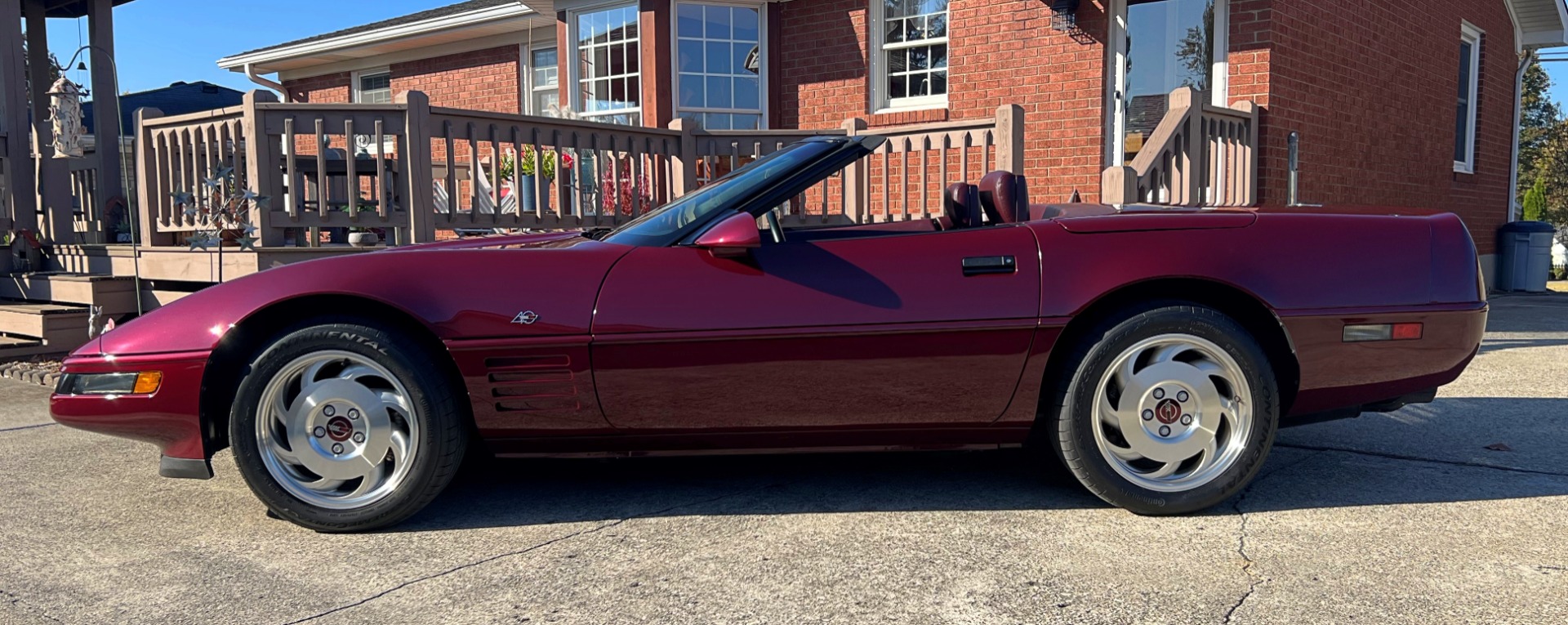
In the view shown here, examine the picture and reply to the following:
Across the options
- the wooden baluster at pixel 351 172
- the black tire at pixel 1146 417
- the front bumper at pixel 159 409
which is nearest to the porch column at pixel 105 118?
the wooden baluster at pixel 351 172

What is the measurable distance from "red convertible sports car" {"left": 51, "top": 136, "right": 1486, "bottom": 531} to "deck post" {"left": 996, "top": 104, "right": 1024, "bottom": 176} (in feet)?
12.6

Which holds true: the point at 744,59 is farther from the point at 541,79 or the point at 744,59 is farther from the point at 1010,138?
the point at 1010,138

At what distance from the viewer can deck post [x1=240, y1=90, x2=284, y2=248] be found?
628 cm

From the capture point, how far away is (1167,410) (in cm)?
332

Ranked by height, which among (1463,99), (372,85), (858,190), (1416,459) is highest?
(372,85)

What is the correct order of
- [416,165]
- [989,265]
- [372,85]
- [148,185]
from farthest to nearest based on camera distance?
[372,85] → [148,185] → [416,165] → [989,265]

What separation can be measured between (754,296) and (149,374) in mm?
1769

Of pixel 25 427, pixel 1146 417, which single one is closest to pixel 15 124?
pixel 25 427

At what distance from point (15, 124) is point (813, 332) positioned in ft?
30.8

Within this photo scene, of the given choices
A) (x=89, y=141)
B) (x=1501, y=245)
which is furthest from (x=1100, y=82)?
(x=89, y=141)

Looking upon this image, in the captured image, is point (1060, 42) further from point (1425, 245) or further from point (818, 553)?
point (818, 553)

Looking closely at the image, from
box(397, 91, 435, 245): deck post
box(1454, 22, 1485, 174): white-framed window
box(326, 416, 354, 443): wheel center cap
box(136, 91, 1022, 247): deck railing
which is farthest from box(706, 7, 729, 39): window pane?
box(1454, 22, 1485, 174): white-framed window

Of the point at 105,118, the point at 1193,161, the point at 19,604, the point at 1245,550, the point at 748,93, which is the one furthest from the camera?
the point at 748,93

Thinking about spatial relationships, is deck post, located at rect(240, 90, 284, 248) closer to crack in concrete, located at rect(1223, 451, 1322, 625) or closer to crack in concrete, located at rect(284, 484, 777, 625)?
crack in concrete, located at rect(284, 484, 777, 625)
